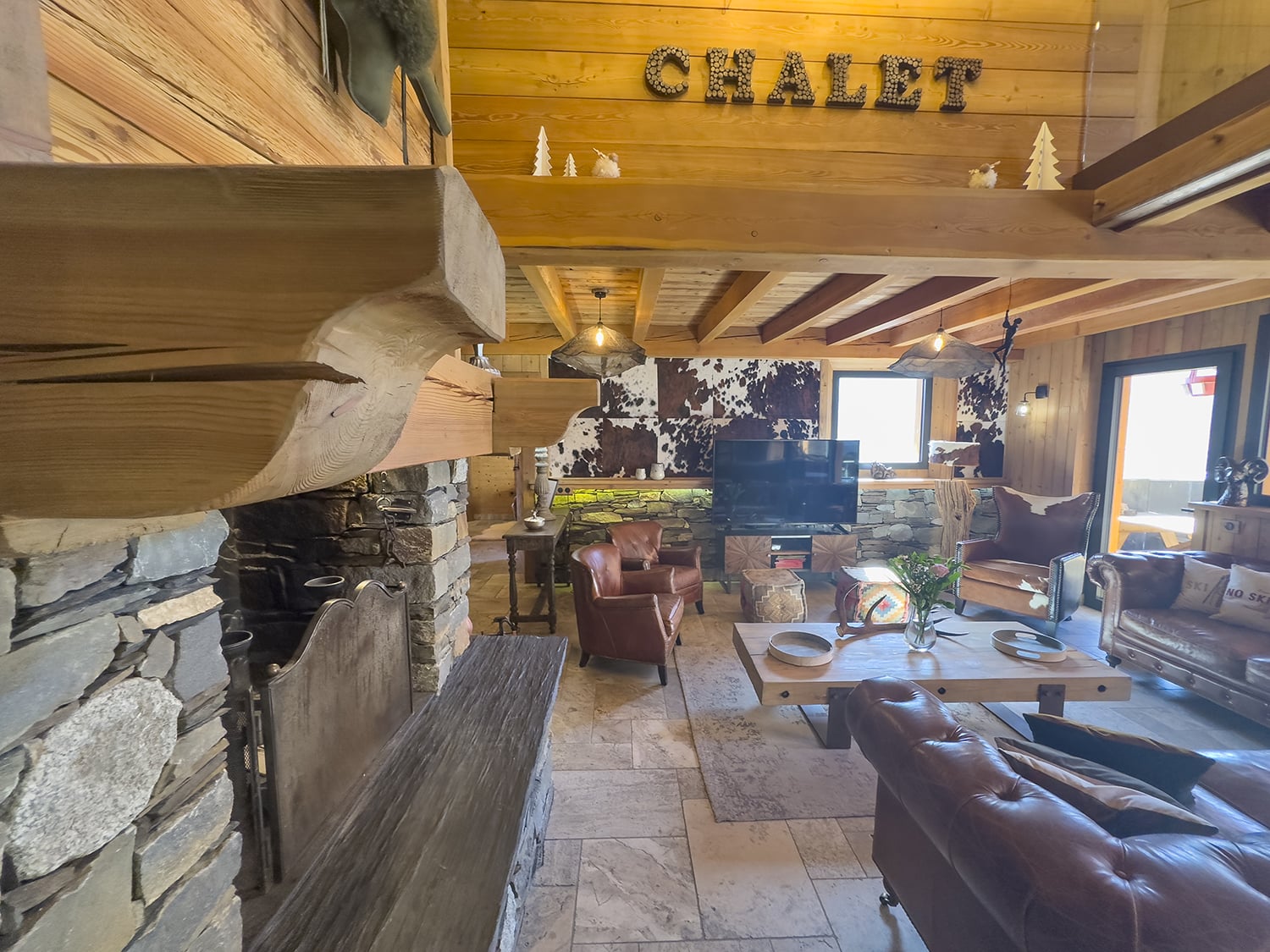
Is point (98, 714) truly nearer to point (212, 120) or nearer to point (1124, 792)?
point (212, 120)

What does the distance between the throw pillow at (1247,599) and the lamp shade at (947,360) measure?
1754 millimetres

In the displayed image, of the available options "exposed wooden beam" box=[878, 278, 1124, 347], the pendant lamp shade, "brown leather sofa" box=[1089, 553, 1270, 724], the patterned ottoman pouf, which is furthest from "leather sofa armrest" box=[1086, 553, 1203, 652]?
the pendant lamp shade

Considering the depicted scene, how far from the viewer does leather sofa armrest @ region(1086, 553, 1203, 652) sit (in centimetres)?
327

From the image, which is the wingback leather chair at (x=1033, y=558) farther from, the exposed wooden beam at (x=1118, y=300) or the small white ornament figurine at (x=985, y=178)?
the small white ornament figurine at (x=985, y=178)

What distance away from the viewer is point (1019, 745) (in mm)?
1595

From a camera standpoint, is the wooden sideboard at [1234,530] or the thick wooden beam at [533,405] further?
the wooden sideboard at [1234,530]

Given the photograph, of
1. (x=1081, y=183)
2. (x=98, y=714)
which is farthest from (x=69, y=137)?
(x=1081, y=183)

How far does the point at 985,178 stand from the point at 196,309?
2.54 metres

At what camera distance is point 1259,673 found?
2.55 meters

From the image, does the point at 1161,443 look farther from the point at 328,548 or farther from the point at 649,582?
the point at 328,548

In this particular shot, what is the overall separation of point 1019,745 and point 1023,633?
1.60 metres

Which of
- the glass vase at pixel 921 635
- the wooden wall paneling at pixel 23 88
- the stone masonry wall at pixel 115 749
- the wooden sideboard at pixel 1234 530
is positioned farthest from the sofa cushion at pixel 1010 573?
the wooden wall paneling at pixel 23 88

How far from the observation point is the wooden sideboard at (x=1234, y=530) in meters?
3.22

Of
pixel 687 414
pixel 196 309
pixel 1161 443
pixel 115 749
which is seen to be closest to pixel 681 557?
pixel 687 414
